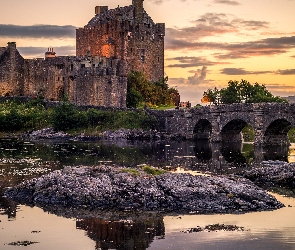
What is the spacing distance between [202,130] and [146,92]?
1220 cm

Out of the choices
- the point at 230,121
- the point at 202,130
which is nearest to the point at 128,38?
the point at 202,130

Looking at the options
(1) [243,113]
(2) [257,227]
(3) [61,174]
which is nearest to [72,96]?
(1) [243,113]

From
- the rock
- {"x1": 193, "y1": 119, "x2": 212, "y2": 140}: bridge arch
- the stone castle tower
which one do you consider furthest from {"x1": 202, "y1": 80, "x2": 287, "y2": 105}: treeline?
the rock

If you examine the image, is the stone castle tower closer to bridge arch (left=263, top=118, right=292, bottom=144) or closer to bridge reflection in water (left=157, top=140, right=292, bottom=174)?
bridge arch (left=263, top=118, right=292, bottom=144)

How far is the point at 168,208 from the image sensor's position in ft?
74.6

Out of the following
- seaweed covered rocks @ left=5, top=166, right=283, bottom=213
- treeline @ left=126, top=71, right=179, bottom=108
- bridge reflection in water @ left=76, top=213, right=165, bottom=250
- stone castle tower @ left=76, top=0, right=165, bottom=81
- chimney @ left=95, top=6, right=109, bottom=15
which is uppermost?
chimney @ left=95, top=6, right=109, bottom=15

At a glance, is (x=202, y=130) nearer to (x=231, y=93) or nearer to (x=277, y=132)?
(x=277, y=132)

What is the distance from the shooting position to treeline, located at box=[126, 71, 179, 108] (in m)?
71.4

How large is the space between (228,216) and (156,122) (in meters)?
43.7

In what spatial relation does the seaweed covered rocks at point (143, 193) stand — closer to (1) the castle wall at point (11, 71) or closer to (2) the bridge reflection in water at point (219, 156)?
(2) the bridge reflection in water at point (219, 156)

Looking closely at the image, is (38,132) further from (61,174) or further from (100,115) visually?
(61,174)

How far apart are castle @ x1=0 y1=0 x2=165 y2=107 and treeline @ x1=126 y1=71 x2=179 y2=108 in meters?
1.72

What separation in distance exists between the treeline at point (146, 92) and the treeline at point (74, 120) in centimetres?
626

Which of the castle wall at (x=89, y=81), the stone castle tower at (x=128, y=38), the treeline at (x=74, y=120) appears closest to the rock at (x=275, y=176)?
the treeline at (x=74, y=120)
